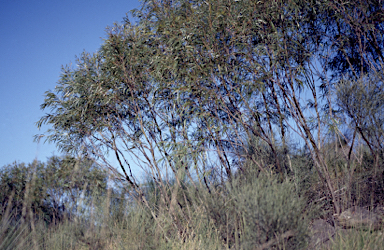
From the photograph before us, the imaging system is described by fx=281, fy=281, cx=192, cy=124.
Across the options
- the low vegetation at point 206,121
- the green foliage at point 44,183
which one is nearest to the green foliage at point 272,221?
the low vegetation at point 206,121

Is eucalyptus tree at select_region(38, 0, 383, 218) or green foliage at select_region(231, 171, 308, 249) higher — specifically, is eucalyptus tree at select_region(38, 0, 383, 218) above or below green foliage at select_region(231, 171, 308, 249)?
above

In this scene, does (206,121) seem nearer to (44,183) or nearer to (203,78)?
(203,78)

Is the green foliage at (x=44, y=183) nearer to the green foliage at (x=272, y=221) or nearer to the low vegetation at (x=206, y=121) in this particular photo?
the low vegetation at (x=206, y=121)

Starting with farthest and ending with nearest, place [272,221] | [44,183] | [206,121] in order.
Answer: [44,183], [206,121], [272,221]

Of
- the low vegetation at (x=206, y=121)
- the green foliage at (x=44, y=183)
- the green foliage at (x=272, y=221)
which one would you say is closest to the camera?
the green foliage at (x=272, y=221)

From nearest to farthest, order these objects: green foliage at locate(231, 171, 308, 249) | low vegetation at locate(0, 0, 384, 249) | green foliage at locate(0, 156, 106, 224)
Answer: green foliage at locate(231, 171, 308, 249), low vegetation at locate(0, 0, 384, 249), green foliage at locate(0, 156, 106, 224)

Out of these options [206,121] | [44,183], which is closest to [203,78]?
[206,121]

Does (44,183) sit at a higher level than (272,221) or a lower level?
higher

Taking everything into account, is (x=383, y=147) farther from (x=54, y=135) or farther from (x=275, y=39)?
(x=54, y=135)

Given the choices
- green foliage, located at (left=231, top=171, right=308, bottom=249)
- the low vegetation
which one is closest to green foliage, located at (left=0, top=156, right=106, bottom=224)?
the low vegetation

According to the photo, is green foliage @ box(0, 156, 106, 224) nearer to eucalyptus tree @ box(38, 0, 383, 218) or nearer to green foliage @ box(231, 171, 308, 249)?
eucalyptus tree @ box(38, 0, 383, 218)

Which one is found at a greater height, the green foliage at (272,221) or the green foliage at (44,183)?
the green foliage at (44,183)

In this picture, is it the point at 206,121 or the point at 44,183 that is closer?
the point at 206,121

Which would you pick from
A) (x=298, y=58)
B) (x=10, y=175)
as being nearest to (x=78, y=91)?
(x=298, y=58)
